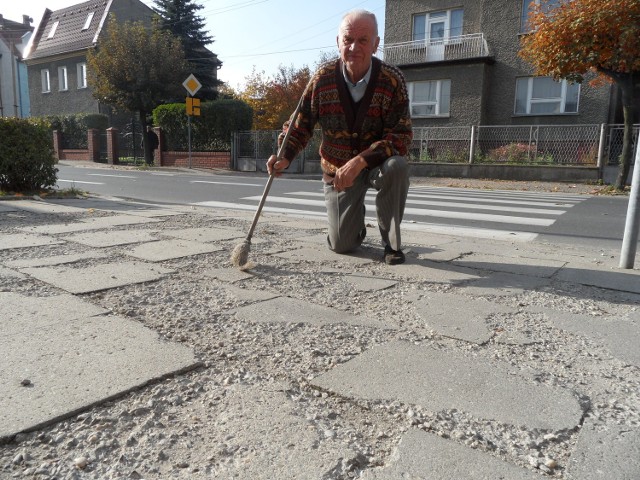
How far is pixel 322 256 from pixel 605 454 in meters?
2.67

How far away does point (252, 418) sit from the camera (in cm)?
158

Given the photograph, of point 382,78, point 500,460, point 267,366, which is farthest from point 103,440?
point 382,78

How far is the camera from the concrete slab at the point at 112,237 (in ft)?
13.5

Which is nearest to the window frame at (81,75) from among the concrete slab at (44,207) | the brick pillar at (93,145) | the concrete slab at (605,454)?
the brick pillar at (93,145)

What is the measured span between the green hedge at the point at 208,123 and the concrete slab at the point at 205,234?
16.6 meters

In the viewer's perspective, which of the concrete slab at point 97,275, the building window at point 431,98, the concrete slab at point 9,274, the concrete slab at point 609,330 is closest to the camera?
the concrete slab at point 609,330

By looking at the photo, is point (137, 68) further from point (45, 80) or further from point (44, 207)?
point (44, 207)

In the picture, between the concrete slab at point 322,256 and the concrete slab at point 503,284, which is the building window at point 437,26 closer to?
the concrete slab at point 322,256

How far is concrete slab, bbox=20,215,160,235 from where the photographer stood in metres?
4.67

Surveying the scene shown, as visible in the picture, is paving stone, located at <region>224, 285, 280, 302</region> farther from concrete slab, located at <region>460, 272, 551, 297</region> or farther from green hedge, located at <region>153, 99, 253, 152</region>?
green hedge, located at <region>153, 99, 253, 152</region>

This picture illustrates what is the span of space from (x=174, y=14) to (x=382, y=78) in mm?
31138

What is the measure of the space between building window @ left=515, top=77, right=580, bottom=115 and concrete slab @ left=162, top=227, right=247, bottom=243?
56.1 ft

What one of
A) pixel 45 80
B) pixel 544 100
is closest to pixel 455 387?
pixel 544 100

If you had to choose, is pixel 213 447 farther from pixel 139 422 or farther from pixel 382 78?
pixel 382 78
